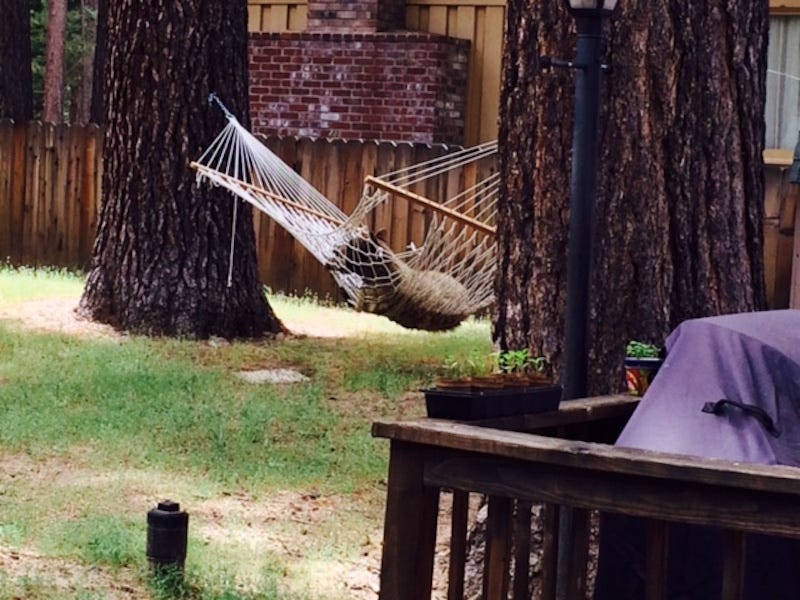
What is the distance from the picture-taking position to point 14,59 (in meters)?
16.0

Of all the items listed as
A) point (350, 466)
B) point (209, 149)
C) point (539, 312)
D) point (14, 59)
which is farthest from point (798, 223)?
point (14, 59)

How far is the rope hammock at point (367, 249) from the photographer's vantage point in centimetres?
917

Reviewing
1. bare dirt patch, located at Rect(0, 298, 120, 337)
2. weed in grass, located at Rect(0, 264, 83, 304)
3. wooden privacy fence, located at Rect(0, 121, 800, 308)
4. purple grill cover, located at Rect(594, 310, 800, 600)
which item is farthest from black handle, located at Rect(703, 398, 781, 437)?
weed in grass, located at Rect(0, 264, 83, 304)

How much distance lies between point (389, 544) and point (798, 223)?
714cm

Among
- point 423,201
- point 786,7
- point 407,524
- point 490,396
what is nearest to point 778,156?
point 786,7

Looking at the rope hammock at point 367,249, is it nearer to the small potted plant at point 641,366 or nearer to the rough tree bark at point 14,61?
the small potted plant at point 641,366

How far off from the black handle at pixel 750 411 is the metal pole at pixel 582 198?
26.6 inches

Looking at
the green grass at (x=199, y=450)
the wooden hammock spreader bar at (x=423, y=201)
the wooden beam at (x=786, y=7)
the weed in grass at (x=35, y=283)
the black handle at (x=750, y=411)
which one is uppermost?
the wooden beam at (x=786, y=7)

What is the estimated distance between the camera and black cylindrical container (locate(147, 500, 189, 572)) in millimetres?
4863

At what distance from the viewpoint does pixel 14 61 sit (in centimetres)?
1603

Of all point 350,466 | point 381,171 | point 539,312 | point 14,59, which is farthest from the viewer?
point 14,59

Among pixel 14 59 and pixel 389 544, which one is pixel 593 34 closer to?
pixel 389 544

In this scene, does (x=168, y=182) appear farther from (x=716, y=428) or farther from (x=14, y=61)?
(x=14, y=61)

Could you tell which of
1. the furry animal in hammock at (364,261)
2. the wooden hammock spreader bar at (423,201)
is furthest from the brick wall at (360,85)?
the furry animal in hammock at (364,261)
